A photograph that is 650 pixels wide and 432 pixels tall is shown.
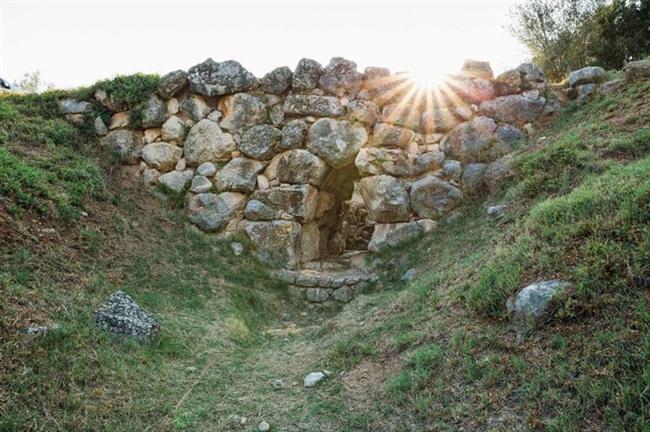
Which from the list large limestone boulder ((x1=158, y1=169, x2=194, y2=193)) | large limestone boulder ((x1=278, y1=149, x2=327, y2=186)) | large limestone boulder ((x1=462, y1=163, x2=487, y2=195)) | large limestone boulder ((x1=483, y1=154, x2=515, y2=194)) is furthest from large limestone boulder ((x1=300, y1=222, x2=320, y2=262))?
large limestone boulder ((x1=483, y1=154, x2=515, y2=194))

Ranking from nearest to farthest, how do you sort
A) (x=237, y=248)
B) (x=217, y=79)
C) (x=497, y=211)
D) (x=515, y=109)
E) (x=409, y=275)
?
(x=497, y=211) → (x=409, y=275) → (x=237, y=248) → (x=515, y=109) → (x=217, y=79)

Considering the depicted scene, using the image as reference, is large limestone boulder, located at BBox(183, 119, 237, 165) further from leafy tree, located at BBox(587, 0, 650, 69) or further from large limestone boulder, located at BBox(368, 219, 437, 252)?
leafy tree, located at BBox(587, 0, 650, 69)

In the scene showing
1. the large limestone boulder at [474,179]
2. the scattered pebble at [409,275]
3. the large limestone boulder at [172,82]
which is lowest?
the scattered pebble at [409,275]

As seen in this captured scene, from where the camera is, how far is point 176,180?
947 centimetres

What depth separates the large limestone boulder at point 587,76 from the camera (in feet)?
29.6

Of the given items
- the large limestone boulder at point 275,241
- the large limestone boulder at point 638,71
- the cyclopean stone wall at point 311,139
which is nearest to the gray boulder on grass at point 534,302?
the cyclopean stone wall at point 311,139

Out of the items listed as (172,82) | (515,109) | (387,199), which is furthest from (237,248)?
(515,109)

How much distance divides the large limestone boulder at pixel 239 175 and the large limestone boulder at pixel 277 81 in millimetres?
1715

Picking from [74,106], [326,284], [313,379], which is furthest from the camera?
[74,106]

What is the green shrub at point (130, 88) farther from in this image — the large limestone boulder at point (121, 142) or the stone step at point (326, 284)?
the stone step at point (326, 284)

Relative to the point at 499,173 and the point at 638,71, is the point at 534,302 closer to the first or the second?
the point at 499,173

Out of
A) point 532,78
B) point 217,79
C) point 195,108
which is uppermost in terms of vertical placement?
point 217,79

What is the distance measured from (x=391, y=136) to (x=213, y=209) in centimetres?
416

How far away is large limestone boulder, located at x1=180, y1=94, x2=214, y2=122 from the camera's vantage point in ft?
31.8
